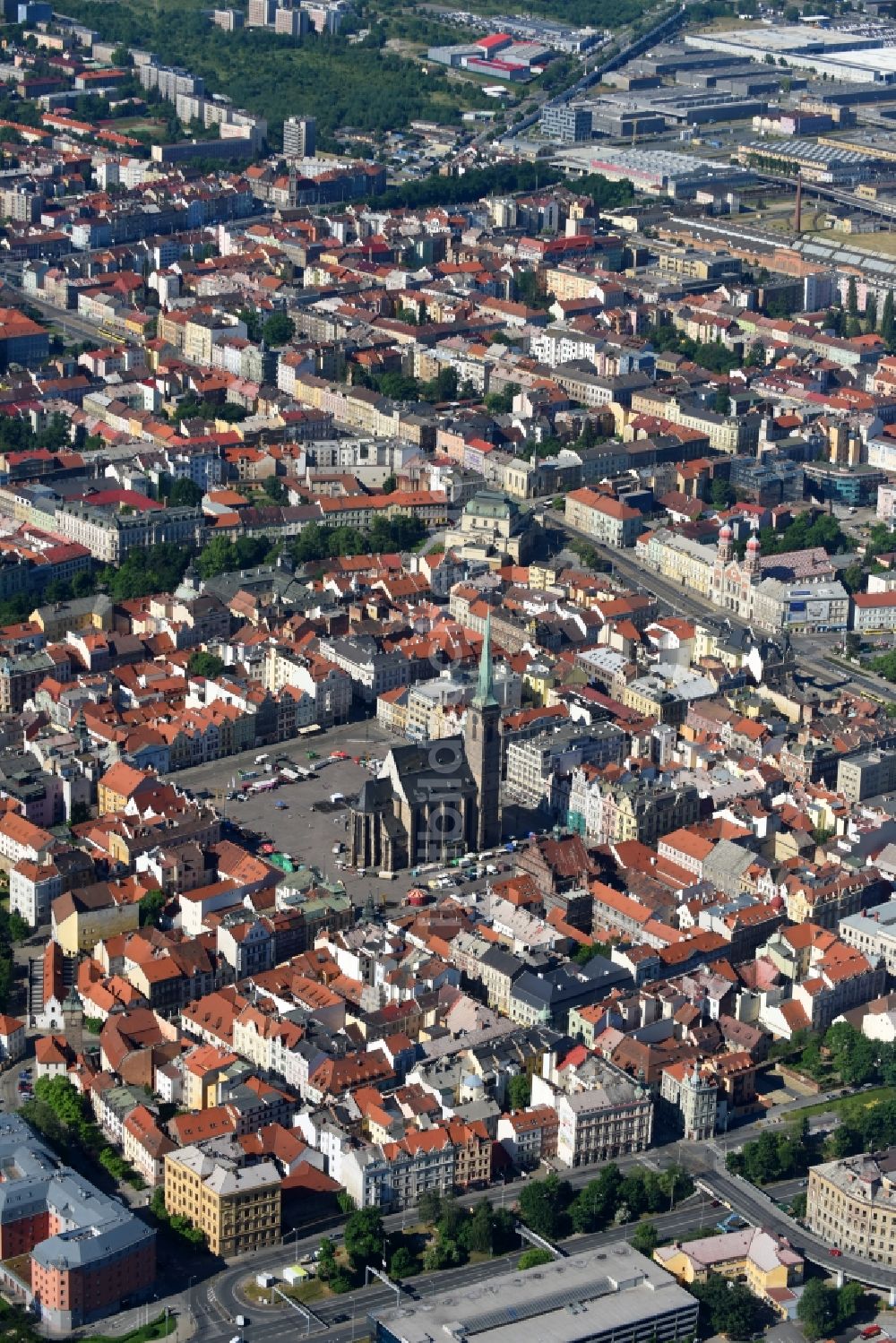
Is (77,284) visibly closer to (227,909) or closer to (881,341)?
(881,341)

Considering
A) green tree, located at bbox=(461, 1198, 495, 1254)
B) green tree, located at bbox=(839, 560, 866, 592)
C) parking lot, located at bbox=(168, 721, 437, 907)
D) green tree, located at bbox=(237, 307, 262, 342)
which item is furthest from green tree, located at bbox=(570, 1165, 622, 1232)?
green tree, located at bbox=(237, 307, 262, 342)

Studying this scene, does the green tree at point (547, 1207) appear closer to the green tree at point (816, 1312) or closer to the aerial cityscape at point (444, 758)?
the aerial cityscape at point (444, 758)

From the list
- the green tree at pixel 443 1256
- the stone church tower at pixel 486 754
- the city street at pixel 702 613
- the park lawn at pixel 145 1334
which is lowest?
the park lawn at pixel 145 1334

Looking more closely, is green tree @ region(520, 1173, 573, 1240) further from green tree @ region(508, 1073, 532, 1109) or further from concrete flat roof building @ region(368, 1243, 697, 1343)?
green tree @ region(508, 1073, 532, 1109)

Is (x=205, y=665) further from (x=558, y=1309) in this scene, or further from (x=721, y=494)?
(x=558, y=1309)

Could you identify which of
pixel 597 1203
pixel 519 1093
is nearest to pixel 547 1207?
pixel 597 1203

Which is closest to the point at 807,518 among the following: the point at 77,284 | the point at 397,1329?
the point at 77,284

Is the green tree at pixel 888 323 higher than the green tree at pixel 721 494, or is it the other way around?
the green tree at pixel 888 323

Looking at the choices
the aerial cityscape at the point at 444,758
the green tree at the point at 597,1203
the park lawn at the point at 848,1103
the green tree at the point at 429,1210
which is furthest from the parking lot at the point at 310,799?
the green tree at the point at 597,1203
